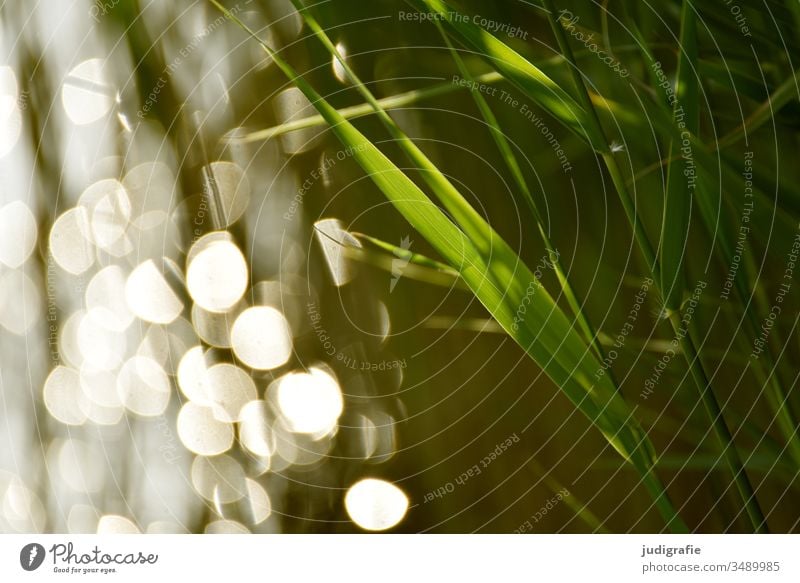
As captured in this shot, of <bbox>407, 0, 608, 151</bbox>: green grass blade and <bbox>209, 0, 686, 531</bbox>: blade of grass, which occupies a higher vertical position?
<bbox>407, 0, 608, 151</bbox>: green grass blade

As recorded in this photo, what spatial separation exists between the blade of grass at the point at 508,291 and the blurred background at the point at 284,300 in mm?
56

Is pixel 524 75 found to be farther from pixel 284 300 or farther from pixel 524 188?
pixel 284 300

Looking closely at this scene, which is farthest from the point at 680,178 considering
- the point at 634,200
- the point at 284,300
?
the point at 284,300

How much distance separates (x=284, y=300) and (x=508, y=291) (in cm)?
14

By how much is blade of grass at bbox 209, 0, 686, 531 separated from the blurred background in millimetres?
56

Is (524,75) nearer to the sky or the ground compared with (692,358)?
nearer to the sky

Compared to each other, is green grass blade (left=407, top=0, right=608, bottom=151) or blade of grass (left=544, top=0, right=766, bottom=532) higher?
green grass blade (left=407, top=0, right=608, bottom=151)

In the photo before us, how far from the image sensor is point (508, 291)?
270 millimetres

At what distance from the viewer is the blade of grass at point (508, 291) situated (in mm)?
260

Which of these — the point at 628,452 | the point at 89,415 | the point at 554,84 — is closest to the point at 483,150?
the point at 554,84

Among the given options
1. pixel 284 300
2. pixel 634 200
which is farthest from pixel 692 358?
pixel 284 300

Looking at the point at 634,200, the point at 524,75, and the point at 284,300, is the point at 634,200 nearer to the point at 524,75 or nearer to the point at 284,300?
the point at 524,75

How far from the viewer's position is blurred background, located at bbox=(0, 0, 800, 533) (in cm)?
33
